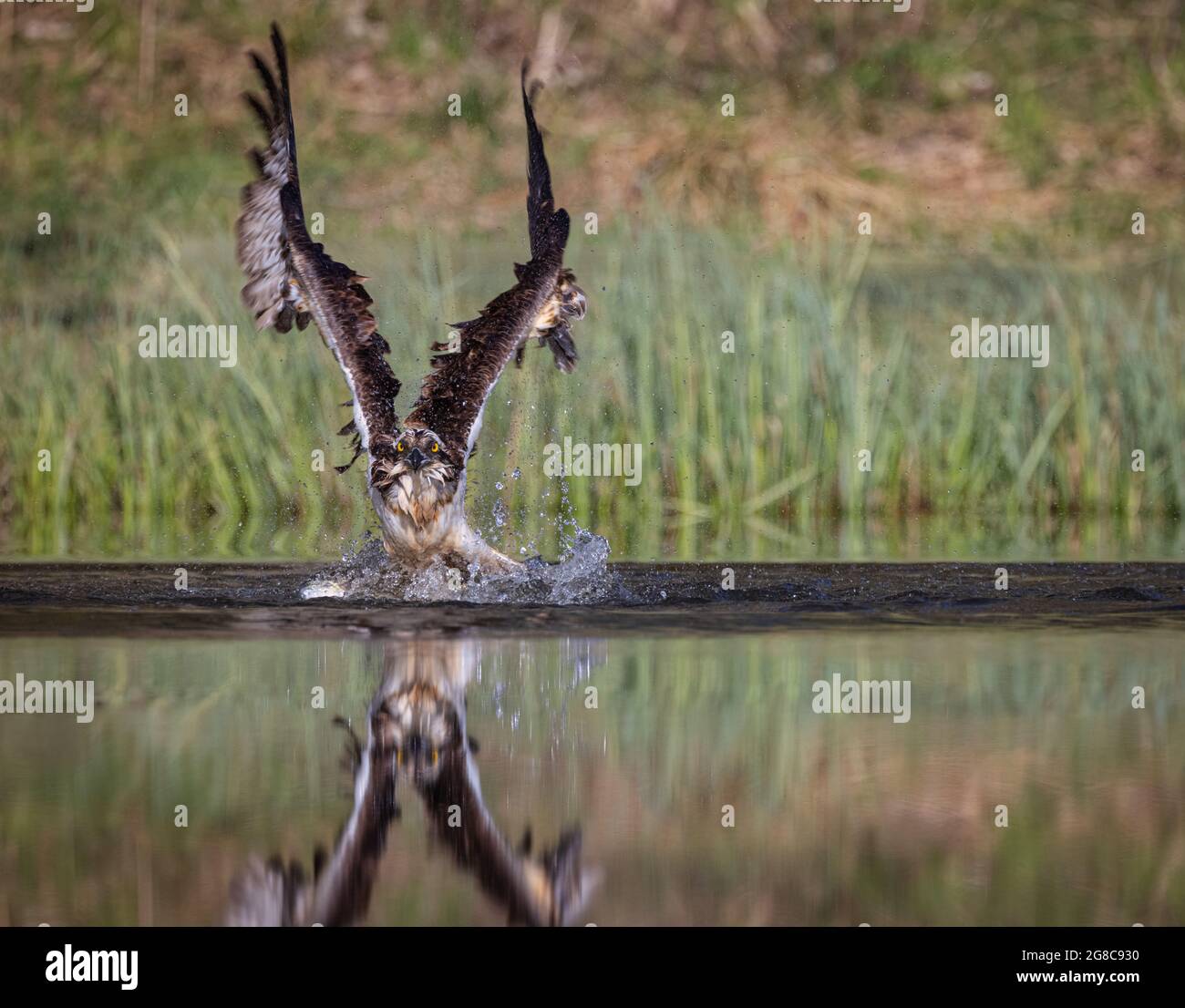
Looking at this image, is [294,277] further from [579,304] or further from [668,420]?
[668,420]

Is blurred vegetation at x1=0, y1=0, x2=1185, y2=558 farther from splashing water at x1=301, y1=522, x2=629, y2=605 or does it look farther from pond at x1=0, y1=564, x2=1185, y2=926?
pond at x1=0, y1=564, x2=1185, y2=926

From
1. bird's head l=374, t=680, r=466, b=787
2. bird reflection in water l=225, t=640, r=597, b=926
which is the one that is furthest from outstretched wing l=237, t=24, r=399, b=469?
bird reflection in water l=225, t=640, r=597, b=926

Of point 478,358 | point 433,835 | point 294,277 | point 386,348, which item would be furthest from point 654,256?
point 433,835

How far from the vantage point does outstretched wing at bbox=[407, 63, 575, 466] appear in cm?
959

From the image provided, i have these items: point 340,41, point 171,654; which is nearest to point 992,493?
point 171,654

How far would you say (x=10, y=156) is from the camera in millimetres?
21281

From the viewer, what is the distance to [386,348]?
9.49 m

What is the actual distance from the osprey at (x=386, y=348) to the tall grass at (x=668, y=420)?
92.5 inches

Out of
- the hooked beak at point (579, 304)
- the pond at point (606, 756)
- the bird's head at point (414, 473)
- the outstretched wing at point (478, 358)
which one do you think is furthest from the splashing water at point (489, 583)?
the hooked beak at point (579, 304)

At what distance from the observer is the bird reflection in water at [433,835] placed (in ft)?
14.2

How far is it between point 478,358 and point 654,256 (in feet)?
11.5

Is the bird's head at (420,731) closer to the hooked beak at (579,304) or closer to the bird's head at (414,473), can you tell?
the bird's head at (414,473)

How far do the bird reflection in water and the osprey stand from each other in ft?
9.91
